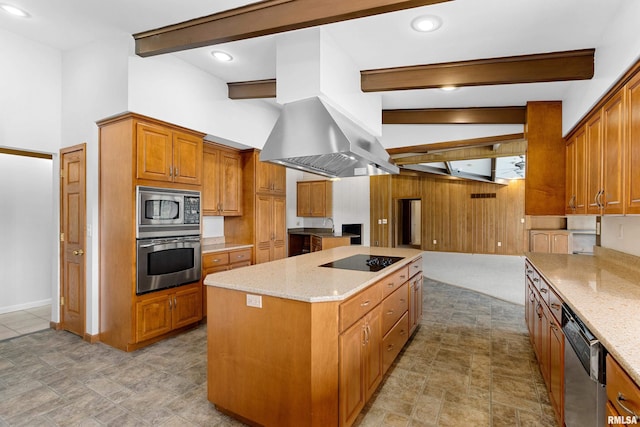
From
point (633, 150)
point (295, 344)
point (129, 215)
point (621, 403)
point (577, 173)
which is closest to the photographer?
point (621, 403)

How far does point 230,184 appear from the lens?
Result: 179 inches

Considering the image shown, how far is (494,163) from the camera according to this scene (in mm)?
9180

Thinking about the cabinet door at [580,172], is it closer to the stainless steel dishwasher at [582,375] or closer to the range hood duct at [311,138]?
the stainless steel dishwasher at [582,375]

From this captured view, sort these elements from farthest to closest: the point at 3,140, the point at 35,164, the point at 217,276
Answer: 1. the point at 35,164
2. the point at 3,140
3. the point at 217,276

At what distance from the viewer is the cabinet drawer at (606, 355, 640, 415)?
1.00 metres

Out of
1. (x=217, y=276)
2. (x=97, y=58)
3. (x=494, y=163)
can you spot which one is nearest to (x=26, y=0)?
(x=97, y=58)

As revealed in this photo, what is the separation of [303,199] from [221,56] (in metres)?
4.17

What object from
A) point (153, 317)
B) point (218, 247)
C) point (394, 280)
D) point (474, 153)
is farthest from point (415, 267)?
point (474, 153)

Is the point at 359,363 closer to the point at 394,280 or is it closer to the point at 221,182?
the point at 394,280

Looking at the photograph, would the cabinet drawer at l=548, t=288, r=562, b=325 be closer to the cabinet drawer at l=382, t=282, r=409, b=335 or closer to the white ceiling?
the cabinet drawer at l=382, t=282, r=409, b=335

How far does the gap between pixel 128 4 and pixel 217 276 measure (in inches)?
86.0

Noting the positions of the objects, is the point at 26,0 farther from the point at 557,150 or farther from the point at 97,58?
the point at 557,150

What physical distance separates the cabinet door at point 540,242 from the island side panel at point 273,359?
24.5 feet

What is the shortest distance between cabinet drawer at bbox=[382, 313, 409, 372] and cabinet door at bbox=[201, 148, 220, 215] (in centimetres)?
274
